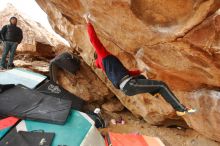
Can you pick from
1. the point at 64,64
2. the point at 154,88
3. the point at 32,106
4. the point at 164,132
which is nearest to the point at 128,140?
the point at 154,88

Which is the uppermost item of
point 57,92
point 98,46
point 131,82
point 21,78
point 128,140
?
point 98,46

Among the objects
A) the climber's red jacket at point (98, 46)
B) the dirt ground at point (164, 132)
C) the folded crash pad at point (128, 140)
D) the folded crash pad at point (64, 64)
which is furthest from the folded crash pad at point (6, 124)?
the folded crash pad at point (64, 64)

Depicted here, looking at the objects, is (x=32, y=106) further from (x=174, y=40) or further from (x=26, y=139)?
(x=174, y=40)

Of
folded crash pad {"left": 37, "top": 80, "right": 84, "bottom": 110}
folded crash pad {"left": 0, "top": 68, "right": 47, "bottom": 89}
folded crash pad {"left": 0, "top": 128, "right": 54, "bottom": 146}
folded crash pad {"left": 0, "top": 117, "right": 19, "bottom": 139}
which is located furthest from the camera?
folded crash pad {"left": 37, "top": 80, "right": 84, "bottom": 110}

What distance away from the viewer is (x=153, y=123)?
10.0 metres

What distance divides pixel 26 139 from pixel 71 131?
100 cm

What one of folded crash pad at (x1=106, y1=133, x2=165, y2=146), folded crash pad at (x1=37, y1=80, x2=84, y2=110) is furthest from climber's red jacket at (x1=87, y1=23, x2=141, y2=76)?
folded crash pad at (x1=37, y1=80, x2=84, y2=110)

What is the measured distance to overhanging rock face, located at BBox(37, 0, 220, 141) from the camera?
199 inches

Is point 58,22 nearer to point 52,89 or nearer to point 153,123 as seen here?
point 52,89

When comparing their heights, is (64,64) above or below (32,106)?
below

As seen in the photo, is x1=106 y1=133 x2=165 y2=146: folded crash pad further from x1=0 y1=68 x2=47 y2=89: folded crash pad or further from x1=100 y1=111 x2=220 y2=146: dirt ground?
x1=0 y1=68 x2=47 y2=89: folded crash pad

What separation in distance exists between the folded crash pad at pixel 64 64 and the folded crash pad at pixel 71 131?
411 centimetres

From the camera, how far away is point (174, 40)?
5523 mm

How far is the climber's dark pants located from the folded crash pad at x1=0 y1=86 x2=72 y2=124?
78.6 inches
